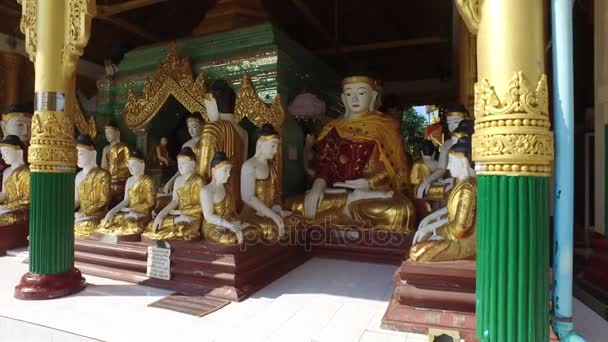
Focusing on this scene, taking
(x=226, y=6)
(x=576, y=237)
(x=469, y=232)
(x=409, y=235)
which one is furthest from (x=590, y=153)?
(x=226, y=6)

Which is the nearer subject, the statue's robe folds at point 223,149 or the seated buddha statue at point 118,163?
the statue's robe folds at point 223,149

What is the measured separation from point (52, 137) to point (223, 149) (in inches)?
59.4

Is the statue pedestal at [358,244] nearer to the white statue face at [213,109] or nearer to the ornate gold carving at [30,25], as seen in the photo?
the white statue face at [213,109]

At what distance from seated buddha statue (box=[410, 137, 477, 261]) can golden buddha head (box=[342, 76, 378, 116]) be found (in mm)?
2248

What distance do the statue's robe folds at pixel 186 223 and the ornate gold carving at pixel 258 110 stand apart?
1.11 metres

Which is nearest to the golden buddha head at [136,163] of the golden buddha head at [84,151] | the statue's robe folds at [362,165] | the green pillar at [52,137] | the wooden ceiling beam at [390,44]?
the golden buddha head at [84,151]

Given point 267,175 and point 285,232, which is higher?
point 267,175

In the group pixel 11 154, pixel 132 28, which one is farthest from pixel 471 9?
pixel 132 28

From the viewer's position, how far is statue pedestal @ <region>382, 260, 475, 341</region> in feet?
8.60

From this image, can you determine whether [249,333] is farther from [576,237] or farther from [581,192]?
[581,192]

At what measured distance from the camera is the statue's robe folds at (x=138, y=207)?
420 cm

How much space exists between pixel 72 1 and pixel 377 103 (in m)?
3.82

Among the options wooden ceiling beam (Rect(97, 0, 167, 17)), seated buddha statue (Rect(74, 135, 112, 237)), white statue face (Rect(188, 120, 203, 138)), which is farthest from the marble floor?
wooden ceiling beam (Rect(97, 0, 167, 17))

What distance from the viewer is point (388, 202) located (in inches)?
179
